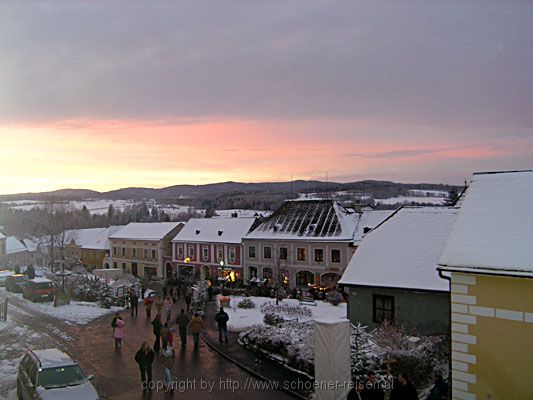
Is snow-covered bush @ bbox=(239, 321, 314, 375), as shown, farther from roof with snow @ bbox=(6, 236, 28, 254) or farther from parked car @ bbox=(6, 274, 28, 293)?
roof with snow @ bbox=(6, 236, 28, 254)

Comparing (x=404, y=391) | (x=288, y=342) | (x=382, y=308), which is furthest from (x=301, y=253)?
(x=404, y=391)

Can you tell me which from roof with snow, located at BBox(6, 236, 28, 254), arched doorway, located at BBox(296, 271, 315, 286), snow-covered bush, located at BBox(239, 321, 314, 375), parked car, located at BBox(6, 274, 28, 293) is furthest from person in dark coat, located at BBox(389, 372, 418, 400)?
roof with snow, located at BBox(6, 236, 28, 254)

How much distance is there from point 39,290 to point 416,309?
21691 millimetres

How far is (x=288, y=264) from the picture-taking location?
42.8 meters

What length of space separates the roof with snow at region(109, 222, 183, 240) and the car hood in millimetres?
45342

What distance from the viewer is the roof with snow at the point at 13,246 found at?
221 ft

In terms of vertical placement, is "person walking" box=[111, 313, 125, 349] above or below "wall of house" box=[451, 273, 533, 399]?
below

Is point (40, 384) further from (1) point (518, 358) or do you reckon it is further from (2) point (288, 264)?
(2) point (288, 264)

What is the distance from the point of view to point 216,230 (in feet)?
167

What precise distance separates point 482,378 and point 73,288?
88.6 feet

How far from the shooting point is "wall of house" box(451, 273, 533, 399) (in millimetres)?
9406

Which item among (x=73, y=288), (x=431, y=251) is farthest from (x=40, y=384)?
(x=73, y=288)

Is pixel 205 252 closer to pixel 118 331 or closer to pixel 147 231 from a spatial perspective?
pixel 147 231

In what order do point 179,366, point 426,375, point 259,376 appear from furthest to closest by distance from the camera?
1. point 179,366
2. point 259,376
3. point 426,375
